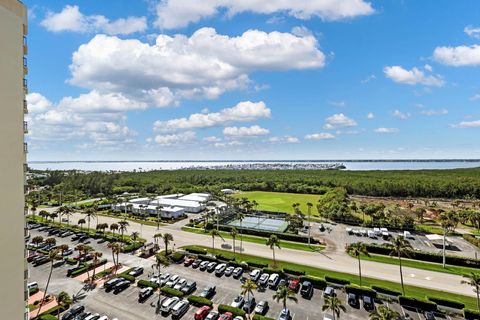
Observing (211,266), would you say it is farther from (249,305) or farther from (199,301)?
(249,305)

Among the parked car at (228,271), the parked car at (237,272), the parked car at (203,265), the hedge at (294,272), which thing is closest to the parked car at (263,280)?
the hedge at (294,272)

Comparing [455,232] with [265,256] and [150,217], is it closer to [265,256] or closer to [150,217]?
[265,256]

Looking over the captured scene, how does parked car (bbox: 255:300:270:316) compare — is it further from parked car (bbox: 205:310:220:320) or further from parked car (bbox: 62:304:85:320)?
parked car (bbox: 62:304:85:320)

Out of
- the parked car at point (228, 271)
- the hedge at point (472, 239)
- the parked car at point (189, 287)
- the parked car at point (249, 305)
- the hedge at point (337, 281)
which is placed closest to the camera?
the parked car at point (249, 305)

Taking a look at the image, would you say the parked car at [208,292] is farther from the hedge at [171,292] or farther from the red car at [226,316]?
the red car at [226,316]

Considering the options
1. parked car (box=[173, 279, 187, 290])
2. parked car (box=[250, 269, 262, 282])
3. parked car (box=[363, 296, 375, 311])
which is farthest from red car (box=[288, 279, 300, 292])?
parked car (box=[173, 279, 187, 290])

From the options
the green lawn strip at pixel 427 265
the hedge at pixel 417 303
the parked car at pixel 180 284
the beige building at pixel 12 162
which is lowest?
the green lawn strip at pixel 427 265

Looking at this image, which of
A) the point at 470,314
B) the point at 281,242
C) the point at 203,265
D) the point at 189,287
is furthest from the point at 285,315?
the point at 281,242
